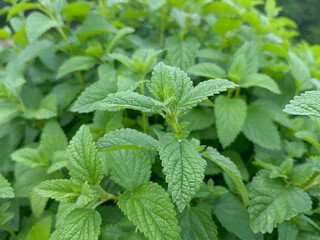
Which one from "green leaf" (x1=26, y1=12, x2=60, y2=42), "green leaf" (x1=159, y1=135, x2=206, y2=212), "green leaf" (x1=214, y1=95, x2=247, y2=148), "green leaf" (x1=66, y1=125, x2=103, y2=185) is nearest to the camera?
"green leaf" (x1=159, y1=135, x2=206, y2=212)

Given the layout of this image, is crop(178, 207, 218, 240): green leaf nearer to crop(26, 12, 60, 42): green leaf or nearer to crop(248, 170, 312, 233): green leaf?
crop(248, 170, 312, 233): green leaf

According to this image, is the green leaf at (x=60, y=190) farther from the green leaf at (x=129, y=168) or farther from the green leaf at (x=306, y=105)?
the green leaf at (x=306, y=105)

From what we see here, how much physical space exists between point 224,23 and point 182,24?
175 millimetres

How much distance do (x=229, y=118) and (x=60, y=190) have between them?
0.51m

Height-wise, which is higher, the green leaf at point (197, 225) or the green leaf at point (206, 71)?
the green leaf at point (206, 71)

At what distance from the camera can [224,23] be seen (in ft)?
3.39

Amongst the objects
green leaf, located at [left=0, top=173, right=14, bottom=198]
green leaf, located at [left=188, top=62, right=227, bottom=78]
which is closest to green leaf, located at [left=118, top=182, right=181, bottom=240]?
green leaf, located at [left=0, top=173, right=14, bottom=198]

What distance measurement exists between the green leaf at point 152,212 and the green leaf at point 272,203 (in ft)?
0.76

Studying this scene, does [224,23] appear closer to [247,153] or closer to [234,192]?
[247,153]

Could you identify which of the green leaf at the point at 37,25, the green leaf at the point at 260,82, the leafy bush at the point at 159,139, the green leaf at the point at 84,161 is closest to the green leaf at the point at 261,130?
the leafy bush at the point at 159,139

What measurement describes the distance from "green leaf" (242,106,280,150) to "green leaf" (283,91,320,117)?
0.33 m

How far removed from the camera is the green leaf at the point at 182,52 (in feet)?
3.06

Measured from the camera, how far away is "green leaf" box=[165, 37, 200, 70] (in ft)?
3.06

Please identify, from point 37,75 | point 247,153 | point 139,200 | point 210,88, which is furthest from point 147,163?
point 37,75
